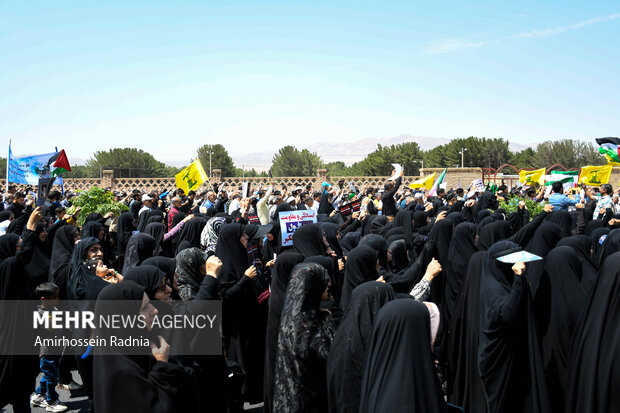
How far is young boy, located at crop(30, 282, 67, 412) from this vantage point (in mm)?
4980

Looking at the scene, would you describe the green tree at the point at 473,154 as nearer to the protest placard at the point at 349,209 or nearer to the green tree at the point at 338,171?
the green tree at the point at 338,171

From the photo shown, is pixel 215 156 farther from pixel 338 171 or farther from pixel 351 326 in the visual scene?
pixel 351 326

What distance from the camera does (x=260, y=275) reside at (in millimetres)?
5441

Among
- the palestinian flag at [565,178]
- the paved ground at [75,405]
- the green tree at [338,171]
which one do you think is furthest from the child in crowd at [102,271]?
the green tree at [338,171]

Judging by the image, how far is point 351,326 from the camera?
3.14 meters

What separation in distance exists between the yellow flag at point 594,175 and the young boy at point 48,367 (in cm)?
1691

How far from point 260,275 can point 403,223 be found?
328 centimetres

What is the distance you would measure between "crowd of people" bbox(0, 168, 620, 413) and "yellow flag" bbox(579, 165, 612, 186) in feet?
41.0

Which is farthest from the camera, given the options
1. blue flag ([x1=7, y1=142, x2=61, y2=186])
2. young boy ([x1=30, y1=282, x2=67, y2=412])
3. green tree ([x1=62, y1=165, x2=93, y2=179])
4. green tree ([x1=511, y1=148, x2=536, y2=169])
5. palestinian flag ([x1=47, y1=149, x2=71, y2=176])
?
green tree ([x1=62, y1=165, x2=93, y2=179])

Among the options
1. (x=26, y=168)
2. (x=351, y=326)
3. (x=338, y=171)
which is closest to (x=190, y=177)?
(x=26, y=168)

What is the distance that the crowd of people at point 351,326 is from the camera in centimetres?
274

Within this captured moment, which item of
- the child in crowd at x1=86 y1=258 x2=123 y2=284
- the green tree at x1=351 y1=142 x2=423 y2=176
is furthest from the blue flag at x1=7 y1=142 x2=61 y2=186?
the green tree at x1=351 y1=142 x2=423 y2=176

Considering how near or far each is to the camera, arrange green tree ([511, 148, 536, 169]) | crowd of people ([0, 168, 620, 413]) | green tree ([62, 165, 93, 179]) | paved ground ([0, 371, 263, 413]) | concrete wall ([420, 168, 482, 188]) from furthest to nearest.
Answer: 1. green tree ([62, 165, 93, 179])
2. green tree ([511, 148, 536, 169])
3. concrete wall ([420, 168, 482, 188])
4. paved ground ([0, 371, 263, 413])
5. crowd of people ([0, 168, 620, 413])

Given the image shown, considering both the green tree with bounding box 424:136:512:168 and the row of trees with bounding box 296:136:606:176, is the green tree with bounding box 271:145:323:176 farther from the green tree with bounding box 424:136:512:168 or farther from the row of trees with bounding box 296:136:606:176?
the green tree with bounding box 424:136:512:168
